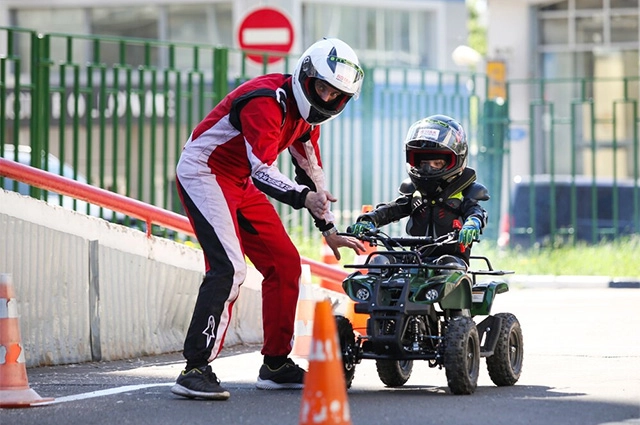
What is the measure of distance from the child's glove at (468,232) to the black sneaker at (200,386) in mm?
1517

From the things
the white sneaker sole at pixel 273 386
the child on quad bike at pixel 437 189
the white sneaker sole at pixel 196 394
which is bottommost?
the white sneaker sole at pixel 273 386

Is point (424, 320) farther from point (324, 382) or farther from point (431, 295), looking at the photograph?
point (324, 382)

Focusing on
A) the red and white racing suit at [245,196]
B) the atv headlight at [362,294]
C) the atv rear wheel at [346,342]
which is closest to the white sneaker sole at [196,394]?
the red and white racing suit at [245,196]

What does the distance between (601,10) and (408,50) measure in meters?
5.23

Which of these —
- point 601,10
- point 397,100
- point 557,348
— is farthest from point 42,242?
point 601,10

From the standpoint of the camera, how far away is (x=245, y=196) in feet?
27.0

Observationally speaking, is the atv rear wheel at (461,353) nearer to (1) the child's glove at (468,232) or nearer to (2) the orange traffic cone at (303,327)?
(1) the child's glove at (468,232)

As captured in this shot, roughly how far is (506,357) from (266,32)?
811 cm

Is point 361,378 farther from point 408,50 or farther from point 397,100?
point 408,50

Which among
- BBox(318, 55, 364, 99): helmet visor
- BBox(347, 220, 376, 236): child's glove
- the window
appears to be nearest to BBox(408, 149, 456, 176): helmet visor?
BBox(347, 220, 376, 236): child's glove

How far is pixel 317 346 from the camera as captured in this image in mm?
6074

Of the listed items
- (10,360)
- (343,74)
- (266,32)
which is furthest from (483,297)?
(266,32)

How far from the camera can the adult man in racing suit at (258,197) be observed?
774 cm

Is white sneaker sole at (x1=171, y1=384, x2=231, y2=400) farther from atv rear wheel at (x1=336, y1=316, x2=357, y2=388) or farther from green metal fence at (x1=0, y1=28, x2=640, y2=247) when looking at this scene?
green metal fence at (x1=0, y1=28, x2=640, y2=247)
